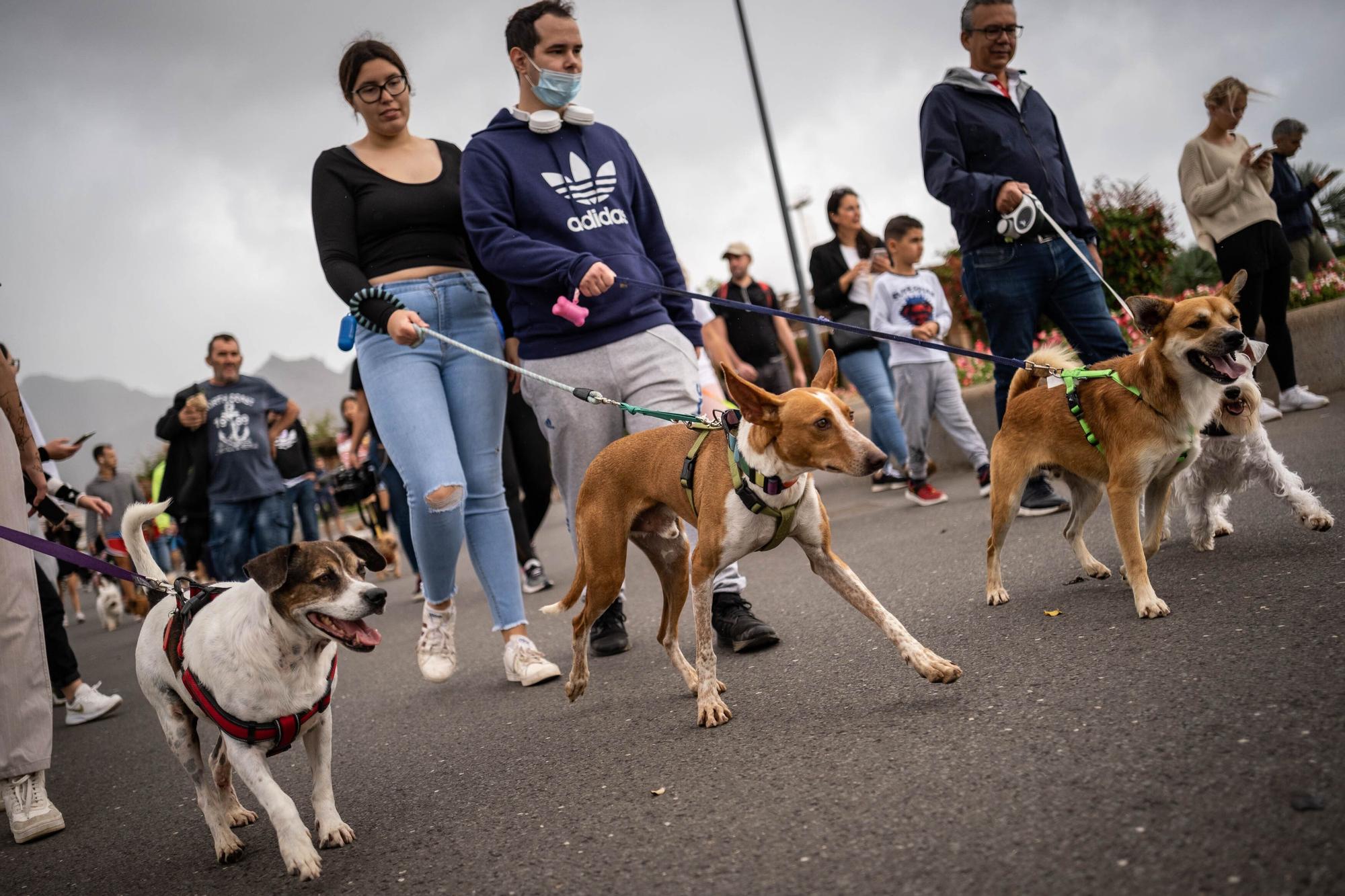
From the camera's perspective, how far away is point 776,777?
2842 millimetres

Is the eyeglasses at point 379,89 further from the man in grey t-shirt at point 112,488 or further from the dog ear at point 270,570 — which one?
the man in grey t-shirt at point 112,488

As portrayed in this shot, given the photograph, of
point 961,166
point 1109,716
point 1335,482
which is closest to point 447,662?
point 1109,716

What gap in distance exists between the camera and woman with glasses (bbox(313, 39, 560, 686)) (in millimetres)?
4395

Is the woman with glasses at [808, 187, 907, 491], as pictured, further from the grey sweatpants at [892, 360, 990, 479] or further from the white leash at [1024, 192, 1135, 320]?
the white leash at [1024, 192, 1135, 320]

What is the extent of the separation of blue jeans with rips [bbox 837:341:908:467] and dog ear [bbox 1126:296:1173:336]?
4.29 m

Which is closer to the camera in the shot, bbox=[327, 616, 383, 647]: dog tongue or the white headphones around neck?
bbox=[327, 616, 383, 647]: dog tongue

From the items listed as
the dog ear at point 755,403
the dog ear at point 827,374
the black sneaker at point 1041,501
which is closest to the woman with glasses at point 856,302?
the black sneaker at point 1041,501

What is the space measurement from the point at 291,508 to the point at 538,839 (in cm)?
734

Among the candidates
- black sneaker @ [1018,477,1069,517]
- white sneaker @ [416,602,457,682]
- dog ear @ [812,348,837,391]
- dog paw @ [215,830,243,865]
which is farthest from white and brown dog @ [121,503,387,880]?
black sneaker @ [1018,477,1069,517]

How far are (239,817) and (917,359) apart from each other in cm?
577

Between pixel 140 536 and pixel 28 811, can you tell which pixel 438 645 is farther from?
pixel 28 811

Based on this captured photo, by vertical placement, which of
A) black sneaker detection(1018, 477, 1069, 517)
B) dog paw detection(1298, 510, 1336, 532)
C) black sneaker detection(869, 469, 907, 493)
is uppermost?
dog paw detection(1298, 510, 1336, 532)

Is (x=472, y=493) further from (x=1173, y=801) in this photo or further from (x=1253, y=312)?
(x=1253, y=312)

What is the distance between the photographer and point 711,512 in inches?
142
